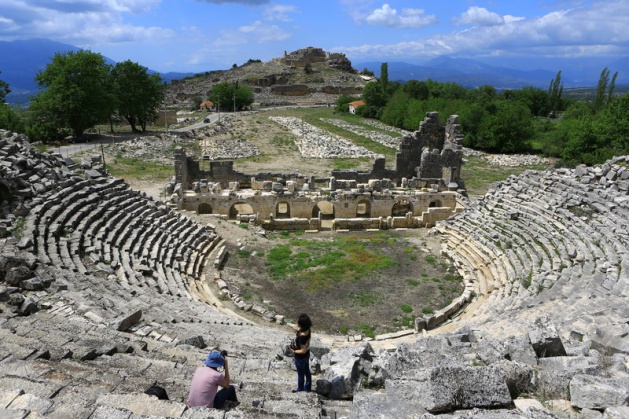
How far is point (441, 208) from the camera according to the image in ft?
79.7

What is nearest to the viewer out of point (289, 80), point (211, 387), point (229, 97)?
point (211, 387)

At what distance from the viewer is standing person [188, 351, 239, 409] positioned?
5.90 m

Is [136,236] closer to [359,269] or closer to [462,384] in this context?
[359,269]

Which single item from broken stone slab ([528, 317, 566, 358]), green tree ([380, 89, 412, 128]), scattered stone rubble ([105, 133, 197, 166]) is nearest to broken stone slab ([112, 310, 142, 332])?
broken stone slab ([528, 317, 566, 358])

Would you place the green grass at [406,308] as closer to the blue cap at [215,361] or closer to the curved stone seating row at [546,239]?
the curved stone seating row at [546,239]

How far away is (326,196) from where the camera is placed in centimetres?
2477

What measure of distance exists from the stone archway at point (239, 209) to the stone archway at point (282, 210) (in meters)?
1.57

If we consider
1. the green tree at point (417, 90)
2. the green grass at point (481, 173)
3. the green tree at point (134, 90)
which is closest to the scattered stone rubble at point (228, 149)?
the green tree at point (134, 90)

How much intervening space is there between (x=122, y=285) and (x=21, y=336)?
516 centimetres

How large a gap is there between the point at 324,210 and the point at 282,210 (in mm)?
2390

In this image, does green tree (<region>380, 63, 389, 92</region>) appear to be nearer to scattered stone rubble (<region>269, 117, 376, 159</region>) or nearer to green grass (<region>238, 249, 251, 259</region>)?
scattered stone rubble (<region>269, 117, 376, 159</region>)

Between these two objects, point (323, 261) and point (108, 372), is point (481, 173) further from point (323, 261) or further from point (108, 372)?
point (108, 372)

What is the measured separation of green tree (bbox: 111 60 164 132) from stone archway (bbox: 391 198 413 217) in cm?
3396

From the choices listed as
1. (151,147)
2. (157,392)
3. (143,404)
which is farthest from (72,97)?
(143,404)
